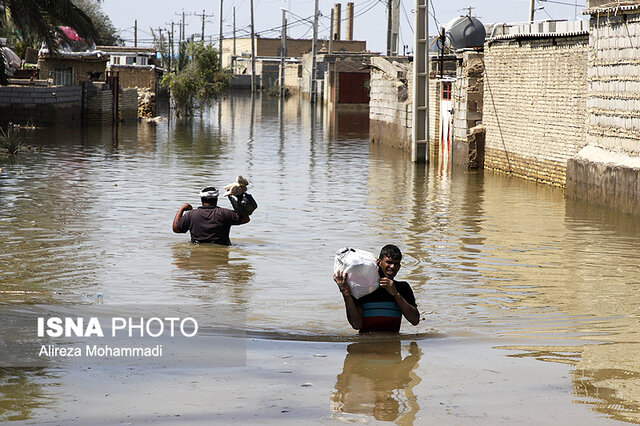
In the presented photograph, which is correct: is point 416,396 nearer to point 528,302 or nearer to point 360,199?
point 528,302

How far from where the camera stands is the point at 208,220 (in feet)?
40.7

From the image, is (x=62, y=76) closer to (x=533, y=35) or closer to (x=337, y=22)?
(x=533, y=35)

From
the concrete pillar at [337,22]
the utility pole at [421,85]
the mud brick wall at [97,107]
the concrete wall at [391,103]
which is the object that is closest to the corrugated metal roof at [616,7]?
the utility pole at [421,85]

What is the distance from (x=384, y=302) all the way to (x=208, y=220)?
17.5ft

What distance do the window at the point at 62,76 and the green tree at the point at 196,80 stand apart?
5.28 metres

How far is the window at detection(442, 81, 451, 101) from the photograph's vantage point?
27359 mm

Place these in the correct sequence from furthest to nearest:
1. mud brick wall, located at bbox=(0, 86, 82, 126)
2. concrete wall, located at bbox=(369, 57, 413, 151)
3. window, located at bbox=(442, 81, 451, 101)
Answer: mud brick wall, located at bbox=(0, 86, 82, 126)
concrete wall, located at bbox=(369, 57, 413, 151)
window, located at bbox=(442, 81, 451, 101)

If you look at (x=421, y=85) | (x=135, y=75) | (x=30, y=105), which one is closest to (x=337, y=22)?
(x=135, y=75)

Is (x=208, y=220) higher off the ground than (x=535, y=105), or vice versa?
(x=535, y=105)

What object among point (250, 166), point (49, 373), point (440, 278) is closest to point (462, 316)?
point (440, 278)

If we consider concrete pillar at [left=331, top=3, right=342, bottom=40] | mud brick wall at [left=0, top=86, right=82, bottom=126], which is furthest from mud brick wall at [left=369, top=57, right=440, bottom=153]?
concrete pillar at [left=331, top=3, right=342, bottom=40]

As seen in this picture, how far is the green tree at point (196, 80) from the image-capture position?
50531 mm

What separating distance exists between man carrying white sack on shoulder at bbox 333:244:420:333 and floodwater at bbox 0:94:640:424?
0.15 m

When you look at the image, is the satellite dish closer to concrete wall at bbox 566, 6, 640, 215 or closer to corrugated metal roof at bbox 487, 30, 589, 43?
corrugated metal roof at bbox 487, 30, 589, 43
